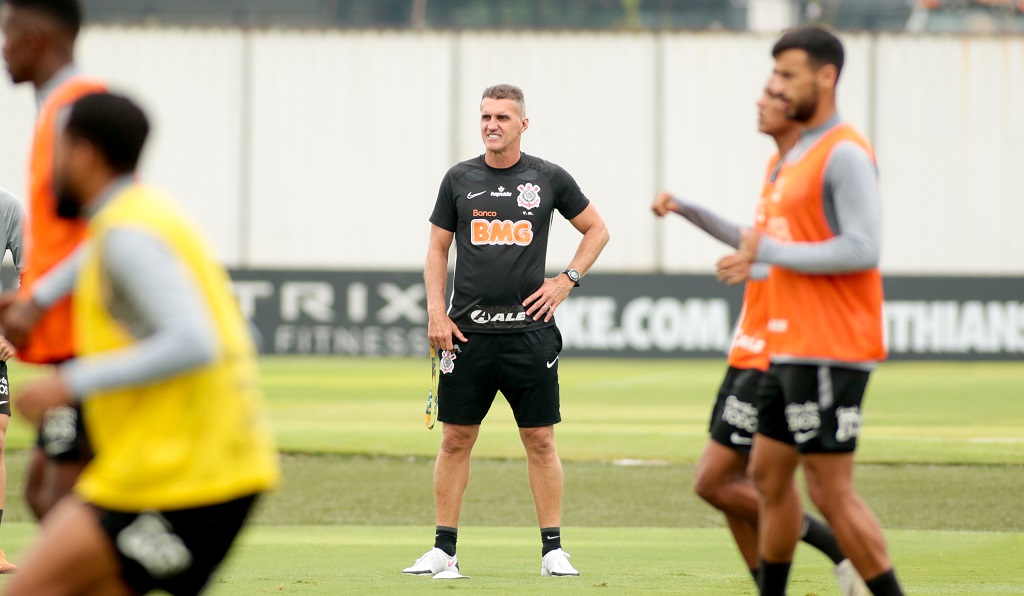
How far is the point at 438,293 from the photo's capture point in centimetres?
840

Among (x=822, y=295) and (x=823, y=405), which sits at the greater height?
(x=822, y=295)

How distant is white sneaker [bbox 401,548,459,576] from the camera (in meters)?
7.87

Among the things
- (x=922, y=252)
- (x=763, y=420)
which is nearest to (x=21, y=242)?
(x=763, y=420)

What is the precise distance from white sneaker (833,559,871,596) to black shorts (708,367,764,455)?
0.60 metres

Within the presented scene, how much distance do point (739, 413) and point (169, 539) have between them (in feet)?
9.47

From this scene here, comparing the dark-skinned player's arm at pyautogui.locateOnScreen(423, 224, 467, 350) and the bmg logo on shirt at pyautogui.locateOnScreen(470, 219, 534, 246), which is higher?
the bmg logo on shirt at pyautogui.locateOnScreen(470, 219, 534, 246)

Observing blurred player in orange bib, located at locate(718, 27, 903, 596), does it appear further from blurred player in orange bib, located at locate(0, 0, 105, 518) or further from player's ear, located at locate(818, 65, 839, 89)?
blurred player in orange bib, located at locate(0, 0, 105, 518)

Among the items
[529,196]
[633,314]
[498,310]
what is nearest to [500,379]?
[498,310]

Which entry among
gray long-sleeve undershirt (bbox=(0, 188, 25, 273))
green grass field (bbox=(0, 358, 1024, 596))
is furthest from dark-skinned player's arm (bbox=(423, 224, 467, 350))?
gray long-sleeve undershirt (bbox=(0, 188, 25, 273))

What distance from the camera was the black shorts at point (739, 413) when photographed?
6.12 meters

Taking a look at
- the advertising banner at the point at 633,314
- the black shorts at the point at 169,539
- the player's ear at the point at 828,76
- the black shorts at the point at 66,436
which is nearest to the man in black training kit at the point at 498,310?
the player's ear at the point at 828,76

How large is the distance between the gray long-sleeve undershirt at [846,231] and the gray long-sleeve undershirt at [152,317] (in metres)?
2.25

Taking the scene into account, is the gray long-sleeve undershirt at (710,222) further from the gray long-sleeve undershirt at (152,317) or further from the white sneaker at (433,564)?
the white sneaker at (433,564)

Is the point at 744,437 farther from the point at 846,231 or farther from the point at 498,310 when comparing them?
the point at 498,310
